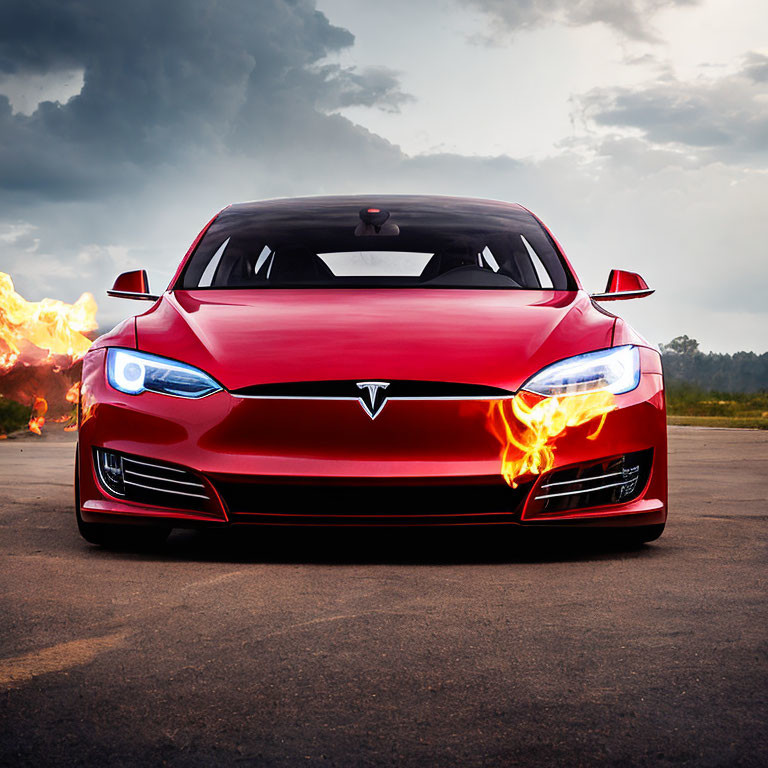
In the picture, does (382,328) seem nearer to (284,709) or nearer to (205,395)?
(205,395)

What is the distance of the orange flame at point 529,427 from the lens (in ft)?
12.4

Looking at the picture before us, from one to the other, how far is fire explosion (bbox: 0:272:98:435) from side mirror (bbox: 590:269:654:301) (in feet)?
80.3

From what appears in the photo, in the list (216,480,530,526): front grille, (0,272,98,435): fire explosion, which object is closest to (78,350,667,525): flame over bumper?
(216,480,530,526): front grille

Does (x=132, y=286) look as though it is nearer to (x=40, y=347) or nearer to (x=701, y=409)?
(x=701, y=409)

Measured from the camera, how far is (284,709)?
2.23 m

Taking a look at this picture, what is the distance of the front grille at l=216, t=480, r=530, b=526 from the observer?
379 centimetres

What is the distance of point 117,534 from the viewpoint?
164 inches

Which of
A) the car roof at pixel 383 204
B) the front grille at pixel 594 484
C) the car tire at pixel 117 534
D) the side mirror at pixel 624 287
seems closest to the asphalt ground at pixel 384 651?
the car tire at pixel 117 534

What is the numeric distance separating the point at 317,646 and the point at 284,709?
511 mm

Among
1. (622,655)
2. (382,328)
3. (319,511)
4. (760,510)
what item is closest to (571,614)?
(622,655)

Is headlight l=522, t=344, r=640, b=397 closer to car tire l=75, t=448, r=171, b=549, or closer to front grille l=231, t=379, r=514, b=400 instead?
front grille l=231, t=379, r=514, b=400

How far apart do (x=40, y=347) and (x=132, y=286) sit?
30.5 m

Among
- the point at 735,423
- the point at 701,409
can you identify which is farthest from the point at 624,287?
the point at 701,409

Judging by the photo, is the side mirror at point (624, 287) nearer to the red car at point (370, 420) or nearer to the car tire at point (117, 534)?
the red car at point (370, 420)
